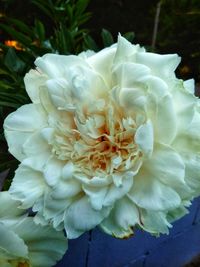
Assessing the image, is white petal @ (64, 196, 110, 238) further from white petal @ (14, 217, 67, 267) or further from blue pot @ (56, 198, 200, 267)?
blue pot @ (56, 198, 200, 267)

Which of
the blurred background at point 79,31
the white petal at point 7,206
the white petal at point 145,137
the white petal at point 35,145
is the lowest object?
the blurred background at point 79,31

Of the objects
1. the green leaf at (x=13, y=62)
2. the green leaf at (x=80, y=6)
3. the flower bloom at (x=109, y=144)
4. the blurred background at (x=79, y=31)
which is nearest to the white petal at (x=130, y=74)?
the flower bloom at (x=109, y=144)

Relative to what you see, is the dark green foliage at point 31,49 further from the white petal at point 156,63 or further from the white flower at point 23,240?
the white petal at point 156,63

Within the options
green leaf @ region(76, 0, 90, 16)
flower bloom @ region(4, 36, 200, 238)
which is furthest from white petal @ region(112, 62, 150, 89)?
green leaf @ region(76, 0, 90, 16)

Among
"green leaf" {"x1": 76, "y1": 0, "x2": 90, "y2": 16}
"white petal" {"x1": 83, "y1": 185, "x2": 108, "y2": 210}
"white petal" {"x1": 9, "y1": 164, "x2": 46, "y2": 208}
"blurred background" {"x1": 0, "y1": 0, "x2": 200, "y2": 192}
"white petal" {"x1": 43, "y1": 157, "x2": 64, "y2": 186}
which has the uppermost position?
"white petal" {"x1": 43, "y1": 157, "x2": 64, "y2": 186}

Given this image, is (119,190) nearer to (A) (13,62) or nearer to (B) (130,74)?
(B) (130,74)

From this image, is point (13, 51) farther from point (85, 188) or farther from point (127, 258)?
point (85, 188)
